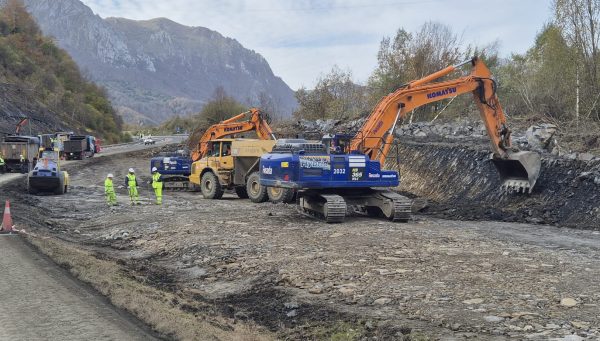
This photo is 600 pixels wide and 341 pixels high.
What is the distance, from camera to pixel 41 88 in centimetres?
6506

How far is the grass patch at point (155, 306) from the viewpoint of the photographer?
19.6 ft

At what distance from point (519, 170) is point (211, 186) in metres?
10.9

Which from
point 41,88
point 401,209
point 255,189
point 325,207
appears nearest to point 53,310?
point 325,207

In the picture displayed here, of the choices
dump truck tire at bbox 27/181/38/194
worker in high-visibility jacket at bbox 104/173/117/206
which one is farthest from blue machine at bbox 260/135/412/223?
dump truck tire at bbox 27/181/38/194

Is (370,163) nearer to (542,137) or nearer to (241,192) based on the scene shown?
(241,192)

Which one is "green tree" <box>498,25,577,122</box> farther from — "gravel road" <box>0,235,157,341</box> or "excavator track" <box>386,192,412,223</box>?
"gravel road" <box>0,235,157,341</box>

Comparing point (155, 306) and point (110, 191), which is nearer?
point (155, 306)

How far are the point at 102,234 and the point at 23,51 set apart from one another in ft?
219

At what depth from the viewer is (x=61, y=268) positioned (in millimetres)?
8828

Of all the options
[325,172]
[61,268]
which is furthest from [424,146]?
[61,268]

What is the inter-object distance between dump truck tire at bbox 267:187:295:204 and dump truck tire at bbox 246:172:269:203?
0.99 ft

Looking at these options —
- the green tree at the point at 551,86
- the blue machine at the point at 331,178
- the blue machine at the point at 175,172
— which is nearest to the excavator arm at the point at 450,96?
the blue machine at the point at 331,178

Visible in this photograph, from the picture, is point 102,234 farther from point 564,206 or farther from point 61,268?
point 564,206

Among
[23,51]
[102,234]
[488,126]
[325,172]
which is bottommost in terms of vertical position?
[102,234]
